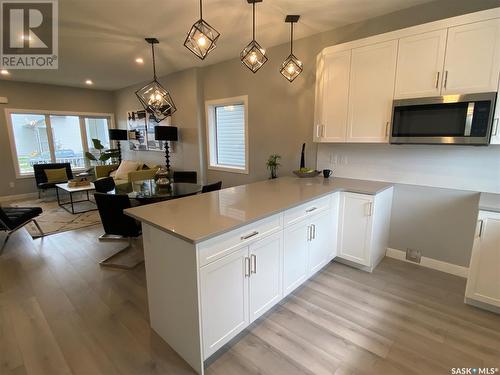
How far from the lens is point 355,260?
278 centimetres

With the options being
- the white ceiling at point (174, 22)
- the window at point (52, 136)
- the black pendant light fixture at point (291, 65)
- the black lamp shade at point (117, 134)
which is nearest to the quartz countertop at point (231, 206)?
the black pendant light fixture at point (291, 65)

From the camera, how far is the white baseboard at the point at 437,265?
2668mm

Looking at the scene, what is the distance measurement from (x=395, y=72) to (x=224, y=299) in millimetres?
2590

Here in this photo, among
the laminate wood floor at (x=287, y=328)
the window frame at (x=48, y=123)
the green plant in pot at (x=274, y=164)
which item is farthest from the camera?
the window frame at (x=48, y=123)

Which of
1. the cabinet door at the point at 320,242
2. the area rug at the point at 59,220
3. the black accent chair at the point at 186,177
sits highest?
the black accent chair at the point at 186,177

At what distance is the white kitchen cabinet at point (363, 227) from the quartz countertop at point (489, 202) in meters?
0.79

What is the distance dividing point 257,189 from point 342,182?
3.53 feet

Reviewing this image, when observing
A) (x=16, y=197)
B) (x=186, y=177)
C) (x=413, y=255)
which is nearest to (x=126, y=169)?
(x=186, y=177)

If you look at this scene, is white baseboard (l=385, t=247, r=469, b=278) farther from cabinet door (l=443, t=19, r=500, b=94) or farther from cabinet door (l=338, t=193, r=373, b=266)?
cabinet door (l=443, t=19, r=500, b=94)

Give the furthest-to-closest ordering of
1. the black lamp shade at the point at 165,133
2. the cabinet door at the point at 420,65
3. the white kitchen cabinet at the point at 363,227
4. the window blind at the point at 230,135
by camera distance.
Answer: the black lamp shade at the point at 165,133 → the window blind at the point at 230,135 → the white kitchen cabinet at the point at 363,227 → the cabinet door at the point at 420,65

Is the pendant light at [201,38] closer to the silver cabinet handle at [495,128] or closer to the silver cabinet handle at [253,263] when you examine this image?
the silver cabinet handle at [253,263]

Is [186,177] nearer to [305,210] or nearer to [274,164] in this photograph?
[274,164]

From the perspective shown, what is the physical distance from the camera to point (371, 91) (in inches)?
104

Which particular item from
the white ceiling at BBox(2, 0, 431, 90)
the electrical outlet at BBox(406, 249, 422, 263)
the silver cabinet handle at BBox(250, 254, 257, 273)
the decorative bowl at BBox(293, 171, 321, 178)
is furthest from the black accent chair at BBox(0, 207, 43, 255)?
the electrical outlet at BBox(406, 249, 422, 263)
